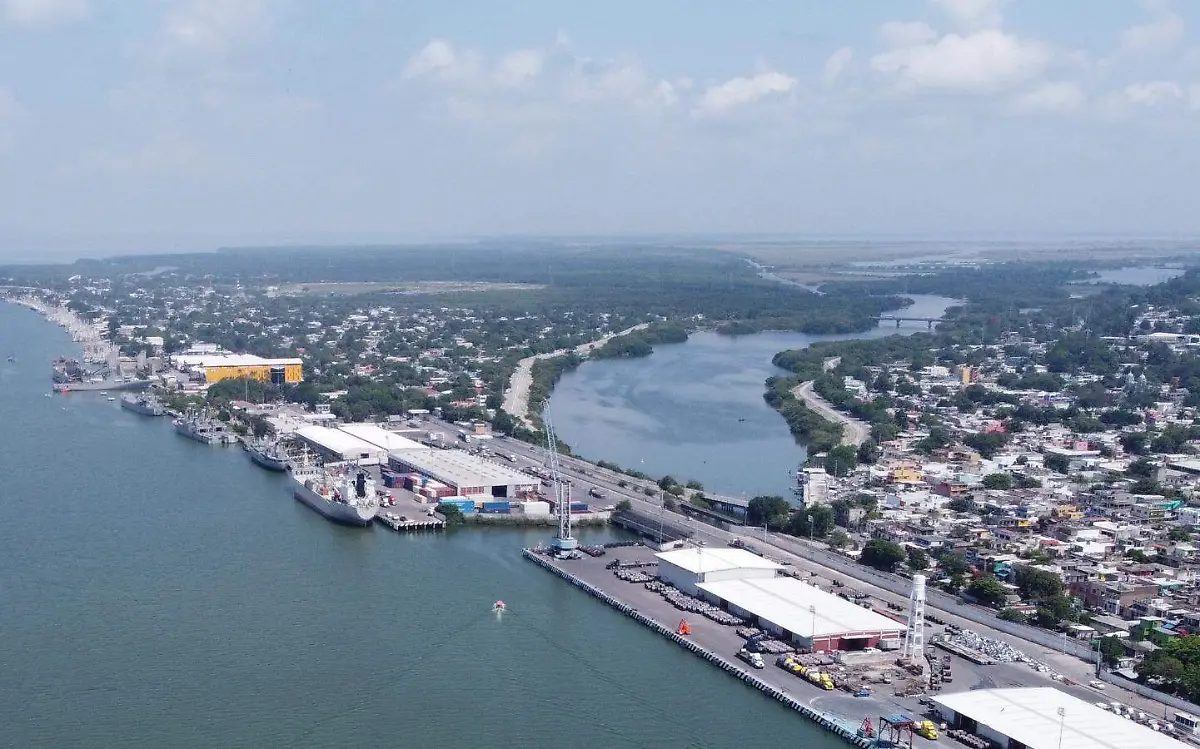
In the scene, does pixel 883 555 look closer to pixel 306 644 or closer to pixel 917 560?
pixel 917 560

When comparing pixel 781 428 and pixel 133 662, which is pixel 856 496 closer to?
pixel 781 428

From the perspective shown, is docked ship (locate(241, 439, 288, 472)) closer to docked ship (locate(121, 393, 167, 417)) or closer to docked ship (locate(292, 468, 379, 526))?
docked ship (locate(292, 468, 379, 526))

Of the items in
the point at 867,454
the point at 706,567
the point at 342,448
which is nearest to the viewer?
the point at 706,567

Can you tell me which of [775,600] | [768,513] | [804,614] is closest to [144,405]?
[768,513]

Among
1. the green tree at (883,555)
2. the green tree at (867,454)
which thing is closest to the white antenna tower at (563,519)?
the green tree at (883,555)

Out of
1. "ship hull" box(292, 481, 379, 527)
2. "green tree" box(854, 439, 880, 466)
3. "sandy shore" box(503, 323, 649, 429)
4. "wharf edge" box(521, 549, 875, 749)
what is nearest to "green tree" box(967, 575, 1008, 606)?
"wharf edge" box(521, 549, 875, 749)

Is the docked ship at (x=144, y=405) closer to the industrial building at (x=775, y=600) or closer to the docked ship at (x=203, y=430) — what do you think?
the docked ship at (x=203, y=430)
